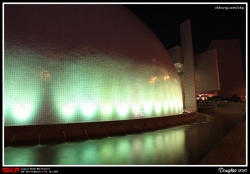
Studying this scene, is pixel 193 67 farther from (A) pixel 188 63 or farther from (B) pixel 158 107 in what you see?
(B) pixel 158 107

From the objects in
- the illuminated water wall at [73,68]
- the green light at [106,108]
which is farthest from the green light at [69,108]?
the green light at [106,108]

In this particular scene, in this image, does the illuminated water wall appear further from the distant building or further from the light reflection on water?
the distant building

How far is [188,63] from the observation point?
807 inches

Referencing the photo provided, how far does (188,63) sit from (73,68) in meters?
15.7

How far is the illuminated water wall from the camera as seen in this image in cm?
809

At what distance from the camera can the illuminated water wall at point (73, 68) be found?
8086mm

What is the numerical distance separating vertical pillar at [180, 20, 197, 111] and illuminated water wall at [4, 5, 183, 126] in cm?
986

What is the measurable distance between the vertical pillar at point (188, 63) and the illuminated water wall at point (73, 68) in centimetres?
986

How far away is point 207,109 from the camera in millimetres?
24109

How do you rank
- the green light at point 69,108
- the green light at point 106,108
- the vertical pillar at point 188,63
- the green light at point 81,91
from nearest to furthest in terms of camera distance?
the green light at point 81,91
the green light at point 69,108
the green light at point 106,108
the vertical pillar at point 188,63

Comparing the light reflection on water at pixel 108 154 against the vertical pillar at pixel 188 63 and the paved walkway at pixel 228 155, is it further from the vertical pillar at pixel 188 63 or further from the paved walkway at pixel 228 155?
the vertical pillar at pixel 188 63

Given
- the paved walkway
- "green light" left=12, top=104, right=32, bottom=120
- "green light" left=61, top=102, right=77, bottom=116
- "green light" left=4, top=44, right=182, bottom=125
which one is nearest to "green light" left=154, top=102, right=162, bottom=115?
"green light" left=4, top=44, right=182, bottom=125

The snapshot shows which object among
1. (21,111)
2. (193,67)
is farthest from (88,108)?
(193,67)

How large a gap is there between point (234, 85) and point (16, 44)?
151 ft
